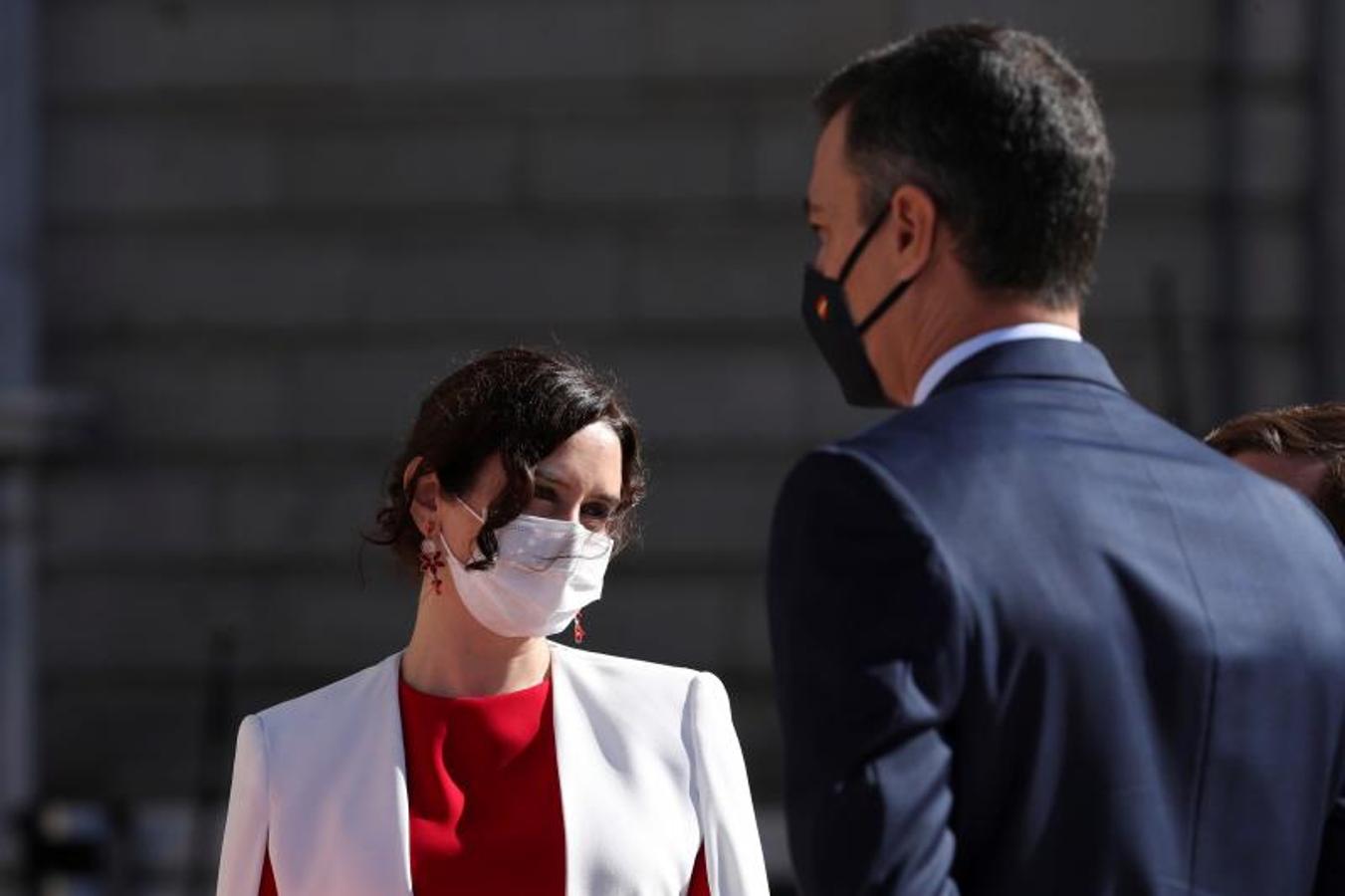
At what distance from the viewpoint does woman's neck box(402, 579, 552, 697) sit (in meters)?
3.26

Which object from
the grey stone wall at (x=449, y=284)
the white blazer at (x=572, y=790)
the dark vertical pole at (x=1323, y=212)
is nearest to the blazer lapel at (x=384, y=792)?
the white blazer at (x=572, y=790)

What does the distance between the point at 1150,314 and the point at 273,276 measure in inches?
119

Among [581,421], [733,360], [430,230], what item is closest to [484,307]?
[430,230]

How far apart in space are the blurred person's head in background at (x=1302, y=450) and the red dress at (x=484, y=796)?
0.89 meters

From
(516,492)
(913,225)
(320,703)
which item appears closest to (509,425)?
(516,492)

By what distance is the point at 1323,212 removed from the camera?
7.90 m

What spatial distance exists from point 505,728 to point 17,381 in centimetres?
536

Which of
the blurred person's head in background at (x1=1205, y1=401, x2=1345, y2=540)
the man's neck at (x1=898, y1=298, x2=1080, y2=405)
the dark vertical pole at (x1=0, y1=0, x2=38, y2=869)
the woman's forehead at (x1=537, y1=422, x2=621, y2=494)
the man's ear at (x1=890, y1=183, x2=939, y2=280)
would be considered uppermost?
the man's ear at (x1=890, y1=183, x2=939, y2=280)

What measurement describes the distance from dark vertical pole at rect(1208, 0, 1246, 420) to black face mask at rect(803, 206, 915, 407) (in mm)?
5880

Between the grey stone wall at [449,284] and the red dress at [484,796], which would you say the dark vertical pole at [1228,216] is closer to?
the grey stone wall at [449,284]

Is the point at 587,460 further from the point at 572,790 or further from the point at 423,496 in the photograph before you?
the point at 572,790

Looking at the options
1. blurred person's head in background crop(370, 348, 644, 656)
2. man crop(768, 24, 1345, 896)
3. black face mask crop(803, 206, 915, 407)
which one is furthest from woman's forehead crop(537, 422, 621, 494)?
man crop(768, 24, 1345, 896)

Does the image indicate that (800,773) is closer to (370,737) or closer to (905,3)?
(370,737)

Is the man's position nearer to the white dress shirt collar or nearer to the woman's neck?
the white dress shirt collar
